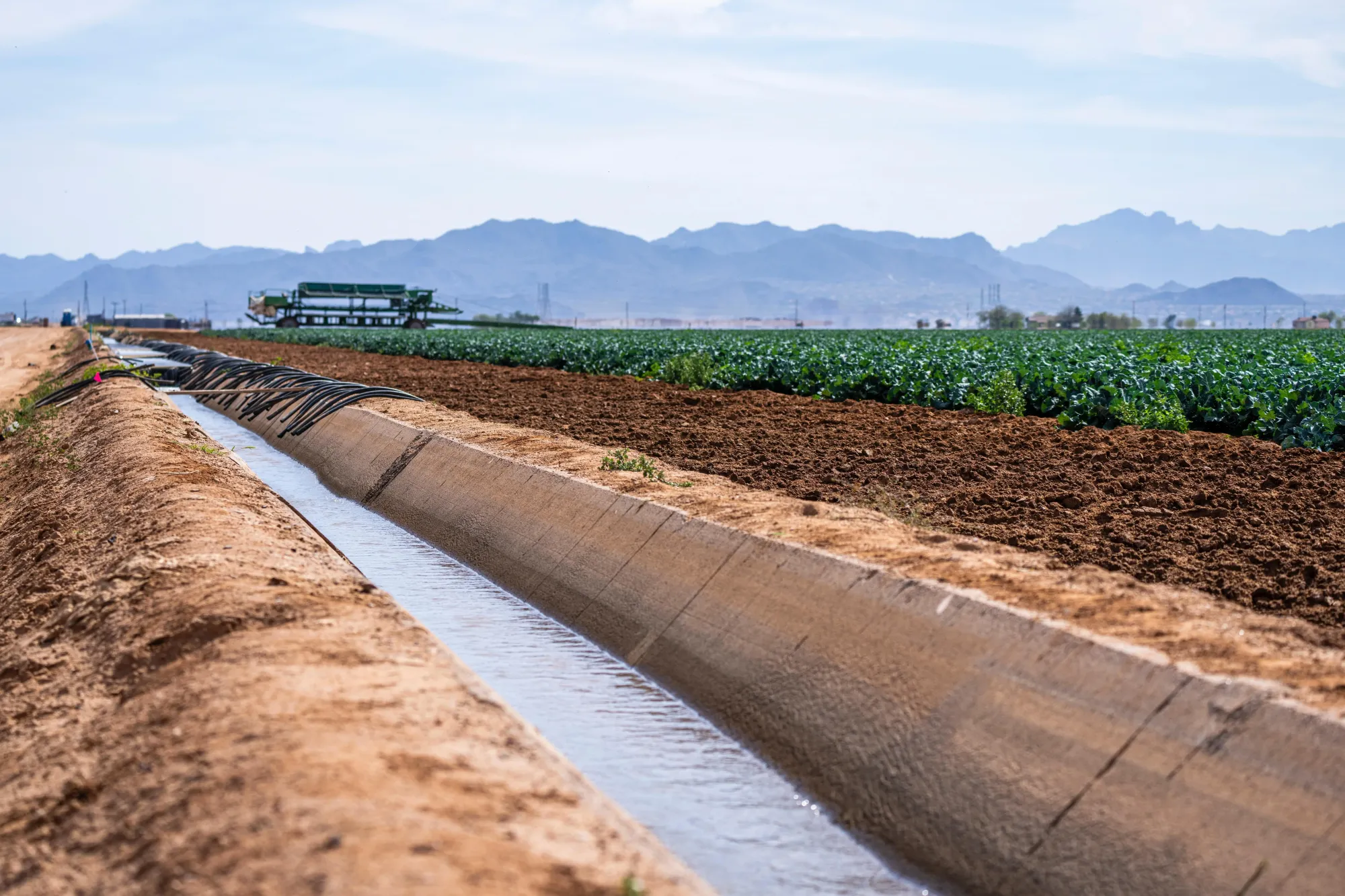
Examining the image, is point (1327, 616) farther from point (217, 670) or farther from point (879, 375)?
point (879, 375)

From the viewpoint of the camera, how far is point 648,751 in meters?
7.37

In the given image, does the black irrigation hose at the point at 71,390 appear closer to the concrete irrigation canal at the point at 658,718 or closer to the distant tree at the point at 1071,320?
the concrete irrigation canal at the point at 658,718

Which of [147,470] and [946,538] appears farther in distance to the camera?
[147,470]

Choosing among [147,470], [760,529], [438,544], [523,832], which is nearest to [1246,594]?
[760,529]

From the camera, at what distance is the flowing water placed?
5941 mm

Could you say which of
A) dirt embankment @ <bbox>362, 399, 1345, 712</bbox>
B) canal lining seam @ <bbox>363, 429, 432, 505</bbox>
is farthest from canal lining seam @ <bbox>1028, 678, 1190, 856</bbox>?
canal lining seam @ <bbox>363, 429, 432, 505</bbox>

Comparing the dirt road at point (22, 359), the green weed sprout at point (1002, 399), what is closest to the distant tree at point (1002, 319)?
the dirt road at point (22, 359)

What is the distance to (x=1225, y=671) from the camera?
5.65 m

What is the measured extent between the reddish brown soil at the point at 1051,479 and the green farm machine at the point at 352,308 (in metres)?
76.3

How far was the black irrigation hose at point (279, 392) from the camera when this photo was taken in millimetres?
22688

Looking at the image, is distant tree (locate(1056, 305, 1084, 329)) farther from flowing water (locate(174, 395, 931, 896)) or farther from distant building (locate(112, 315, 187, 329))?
flowing water (locate(174, 395, 931, 896))

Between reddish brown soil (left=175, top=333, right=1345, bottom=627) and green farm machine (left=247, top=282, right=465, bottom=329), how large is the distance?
250 feet

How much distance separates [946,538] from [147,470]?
8422 millimetres

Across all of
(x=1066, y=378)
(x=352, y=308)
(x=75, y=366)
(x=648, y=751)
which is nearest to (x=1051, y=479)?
(x=648, y=751)
